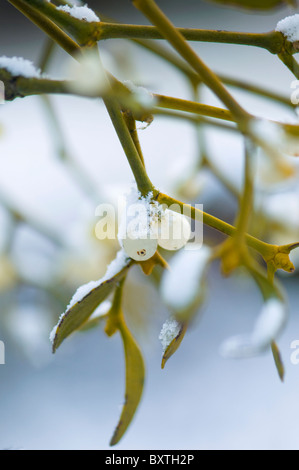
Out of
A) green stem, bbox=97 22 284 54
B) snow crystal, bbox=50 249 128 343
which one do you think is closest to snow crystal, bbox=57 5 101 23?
green stem, bbox=97 22 284 54

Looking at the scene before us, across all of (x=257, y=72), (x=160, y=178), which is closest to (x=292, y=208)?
(x=160, y=178)

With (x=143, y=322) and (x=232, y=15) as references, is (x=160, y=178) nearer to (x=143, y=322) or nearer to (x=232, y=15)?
(x=143, y=322)

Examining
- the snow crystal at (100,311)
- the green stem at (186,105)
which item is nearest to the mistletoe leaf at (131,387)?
the snow crystal at (100,311)

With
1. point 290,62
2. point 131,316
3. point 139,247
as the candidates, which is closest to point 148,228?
point 139,247

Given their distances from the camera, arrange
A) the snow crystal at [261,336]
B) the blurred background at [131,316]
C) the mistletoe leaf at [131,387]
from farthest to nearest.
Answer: the blurred background at [131,316], the mistletoe leaf at [131,387], the snow crystal at [261,336]

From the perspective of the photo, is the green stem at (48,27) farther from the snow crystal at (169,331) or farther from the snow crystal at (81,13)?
the snow crystal at (169,331)

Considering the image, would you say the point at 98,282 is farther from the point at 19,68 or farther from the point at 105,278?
the point at 19,68

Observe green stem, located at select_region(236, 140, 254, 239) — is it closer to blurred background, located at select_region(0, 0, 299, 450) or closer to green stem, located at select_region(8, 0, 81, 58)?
green stem, located at select_region(8, 0, 81, 58)
